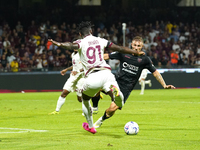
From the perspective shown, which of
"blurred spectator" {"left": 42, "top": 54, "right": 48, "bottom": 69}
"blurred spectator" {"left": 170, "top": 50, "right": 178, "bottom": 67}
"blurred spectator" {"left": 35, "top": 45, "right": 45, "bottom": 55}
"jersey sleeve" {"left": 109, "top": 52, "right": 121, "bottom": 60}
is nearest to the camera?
"jersey sleeve" {"left": 109, "top": 52, "right": 121, "bottom": 60}

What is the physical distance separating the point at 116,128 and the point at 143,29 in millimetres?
21234

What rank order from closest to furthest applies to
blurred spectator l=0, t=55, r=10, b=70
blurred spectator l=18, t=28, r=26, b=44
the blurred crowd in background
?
blurred spectator l=0, t=55, r=10, b=70 → the blurred crowd in background → blurred spectator l=18, t=28, r=26, b=44

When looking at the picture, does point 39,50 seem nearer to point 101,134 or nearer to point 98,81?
point 101,134

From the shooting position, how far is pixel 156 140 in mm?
6922

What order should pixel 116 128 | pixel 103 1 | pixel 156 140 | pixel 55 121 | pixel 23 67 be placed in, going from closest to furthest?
1. pixel 156 140
2. pixel 116 128
3. pixel 55 121
4. pixel 23 67
5. pixel 103 1

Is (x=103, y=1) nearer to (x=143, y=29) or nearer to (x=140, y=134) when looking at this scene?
(x=143, y=29)

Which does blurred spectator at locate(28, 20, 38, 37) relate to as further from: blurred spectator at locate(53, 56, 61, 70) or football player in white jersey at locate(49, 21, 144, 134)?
football player in white jersey at locate(49, 21, 144, 134)

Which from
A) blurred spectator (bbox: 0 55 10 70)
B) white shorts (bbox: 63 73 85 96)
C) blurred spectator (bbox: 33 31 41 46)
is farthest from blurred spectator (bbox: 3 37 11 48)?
white shorts (bbox: 63 73 85 96)

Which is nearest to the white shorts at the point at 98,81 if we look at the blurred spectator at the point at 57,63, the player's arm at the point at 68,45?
the player's arm at the point at 68,45

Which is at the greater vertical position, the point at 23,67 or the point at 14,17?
the point at 14,17

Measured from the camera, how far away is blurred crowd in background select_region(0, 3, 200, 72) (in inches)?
936

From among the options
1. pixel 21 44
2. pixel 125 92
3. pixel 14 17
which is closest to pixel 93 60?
pixel 125 92

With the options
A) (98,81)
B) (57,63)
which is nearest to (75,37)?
(57,63)

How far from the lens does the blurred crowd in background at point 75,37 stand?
2377 centimetres
